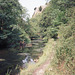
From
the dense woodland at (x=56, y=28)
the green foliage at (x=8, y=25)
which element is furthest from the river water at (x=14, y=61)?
the green foliage at (x=8, y=25)

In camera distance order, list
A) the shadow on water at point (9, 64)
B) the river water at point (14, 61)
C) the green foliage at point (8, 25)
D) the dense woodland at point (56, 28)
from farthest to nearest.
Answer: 1. the green foliage at point (8, 25)
2. the river water at point (14, 61)
3. the shadow on water at point (9, 64)
4. the dense woodland at point (56, 28)

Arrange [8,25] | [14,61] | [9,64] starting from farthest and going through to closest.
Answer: [8,25]
[14,61]
[9,64]

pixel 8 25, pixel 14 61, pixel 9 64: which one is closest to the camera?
pixel 9 64

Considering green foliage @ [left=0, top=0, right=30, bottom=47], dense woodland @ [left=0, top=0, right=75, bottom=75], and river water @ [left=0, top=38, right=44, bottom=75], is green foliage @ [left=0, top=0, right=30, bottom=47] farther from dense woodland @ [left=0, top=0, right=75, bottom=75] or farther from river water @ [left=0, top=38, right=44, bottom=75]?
river water @ [left=0, top=38, right=44, bottom=75]

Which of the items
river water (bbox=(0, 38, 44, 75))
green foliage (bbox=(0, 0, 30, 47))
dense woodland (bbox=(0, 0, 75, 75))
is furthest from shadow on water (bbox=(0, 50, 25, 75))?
green foliage (bbox=(0, 0, 30, 47))

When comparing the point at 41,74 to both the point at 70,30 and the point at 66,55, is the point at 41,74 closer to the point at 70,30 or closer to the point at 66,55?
the point at 66,55

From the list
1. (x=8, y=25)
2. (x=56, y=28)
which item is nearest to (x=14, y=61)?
(x=8, y=25)

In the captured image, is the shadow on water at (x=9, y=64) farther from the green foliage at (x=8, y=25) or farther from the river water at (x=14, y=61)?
the green foliage at (x=8, y=25)

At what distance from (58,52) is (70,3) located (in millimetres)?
6233

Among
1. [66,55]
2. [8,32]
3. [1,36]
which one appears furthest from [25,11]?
[66,55]

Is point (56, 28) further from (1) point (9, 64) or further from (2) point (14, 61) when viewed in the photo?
(1) point (9, 64)

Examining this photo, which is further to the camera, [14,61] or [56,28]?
[56,28]

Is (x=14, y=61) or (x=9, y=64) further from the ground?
(x=9, y=64)

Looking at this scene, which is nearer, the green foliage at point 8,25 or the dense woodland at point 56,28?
the dense woodland at point 56,28
